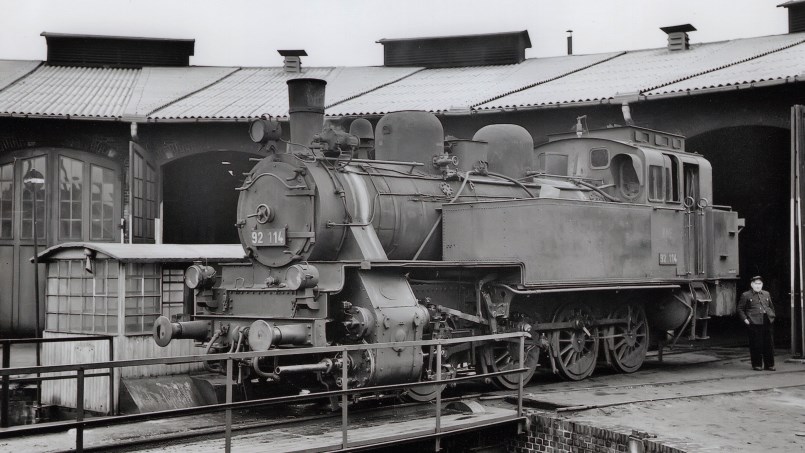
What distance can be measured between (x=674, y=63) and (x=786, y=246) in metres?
4.80

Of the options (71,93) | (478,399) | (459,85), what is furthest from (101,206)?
(478,399)

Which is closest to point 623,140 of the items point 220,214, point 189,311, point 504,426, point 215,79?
point 504,426

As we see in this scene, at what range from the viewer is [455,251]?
1020cm

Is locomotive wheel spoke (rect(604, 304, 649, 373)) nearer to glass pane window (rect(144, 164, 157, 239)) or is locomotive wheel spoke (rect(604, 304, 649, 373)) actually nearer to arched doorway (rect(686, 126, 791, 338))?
arched doorway (rect(686, 126, 791, 338))

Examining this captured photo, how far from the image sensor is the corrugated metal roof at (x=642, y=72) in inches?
629

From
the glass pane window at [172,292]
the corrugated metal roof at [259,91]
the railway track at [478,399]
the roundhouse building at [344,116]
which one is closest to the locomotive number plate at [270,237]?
the railway track at [478,399]

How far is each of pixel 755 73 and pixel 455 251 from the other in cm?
759

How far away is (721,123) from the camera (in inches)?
593

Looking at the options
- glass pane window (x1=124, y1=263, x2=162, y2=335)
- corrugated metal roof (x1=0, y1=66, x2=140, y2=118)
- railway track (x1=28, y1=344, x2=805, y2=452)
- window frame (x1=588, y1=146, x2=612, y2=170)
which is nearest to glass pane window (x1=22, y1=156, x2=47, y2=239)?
corrugated metal roof (x1=0, y1=66, x2=140, y2=118)

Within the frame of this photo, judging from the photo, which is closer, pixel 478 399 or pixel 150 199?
pixel 478 399

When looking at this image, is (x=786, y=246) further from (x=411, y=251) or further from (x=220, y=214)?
(x=220, y=214)

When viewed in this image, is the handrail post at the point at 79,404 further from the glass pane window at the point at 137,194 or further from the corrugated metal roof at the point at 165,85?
the corrugated metal roof at the point at 165,85

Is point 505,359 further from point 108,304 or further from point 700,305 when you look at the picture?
point 108,304

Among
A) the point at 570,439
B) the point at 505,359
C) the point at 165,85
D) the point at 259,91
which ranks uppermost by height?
the point at 165,85
